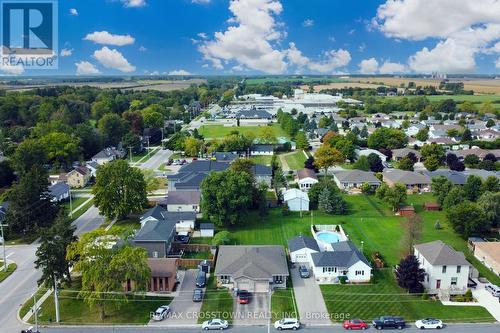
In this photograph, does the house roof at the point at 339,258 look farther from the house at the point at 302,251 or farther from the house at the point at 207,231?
the house at the point at 207,231

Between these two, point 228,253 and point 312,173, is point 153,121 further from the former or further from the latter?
point 228,253

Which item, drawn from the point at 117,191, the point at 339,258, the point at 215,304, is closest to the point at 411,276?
the point at 339,258

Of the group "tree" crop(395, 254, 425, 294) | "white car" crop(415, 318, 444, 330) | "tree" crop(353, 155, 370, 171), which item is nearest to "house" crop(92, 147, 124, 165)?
"tree" crop(353, 155, 370, 171)

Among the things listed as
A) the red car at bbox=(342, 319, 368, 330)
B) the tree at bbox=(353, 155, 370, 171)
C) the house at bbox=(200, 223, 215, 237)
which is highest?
the tree at bbox=(353, 155, 370, 171)

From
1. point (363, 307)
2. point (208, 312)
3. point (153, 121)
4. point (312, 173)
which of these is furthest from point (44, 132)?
point (363, 307)

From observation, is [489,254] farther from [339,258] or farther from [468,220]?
[339,258]

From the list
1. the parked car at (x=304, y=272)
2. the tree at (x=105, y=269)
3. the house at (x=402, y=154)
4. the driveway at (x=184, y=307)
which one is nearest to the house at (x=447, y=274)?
the parked car at (x=304, y=272)

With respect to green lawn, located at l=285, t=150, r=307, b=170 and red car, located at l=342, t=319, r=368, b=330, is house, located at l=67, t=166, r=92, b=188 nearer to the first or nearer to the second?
green lawn, located at l=285, t=150, r=307, b=170

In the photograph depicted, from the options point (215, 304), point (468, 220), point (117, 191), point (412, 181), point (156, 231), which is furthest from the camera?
point (412, 181)
